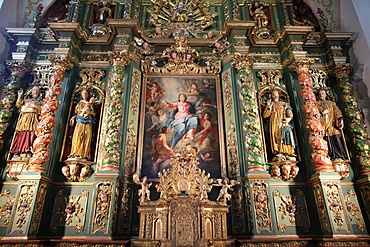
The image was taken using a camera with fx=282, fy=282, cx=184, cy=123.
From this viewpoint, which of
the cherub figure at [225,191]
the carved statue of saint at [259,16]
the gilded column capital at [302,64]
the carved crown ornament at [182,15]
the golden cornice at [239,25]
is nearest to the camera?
the cherub figure at [225,191]

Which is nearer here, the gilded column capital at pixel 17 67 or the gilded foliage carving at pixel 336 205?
the gilded foliage carving at pixel 336 205

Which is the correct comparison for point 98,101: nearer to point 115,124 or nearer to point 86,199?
point 115,124

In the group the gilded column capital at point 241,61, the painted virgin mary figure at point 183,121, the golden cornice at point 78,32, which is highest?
the golden cornice at point 78,32

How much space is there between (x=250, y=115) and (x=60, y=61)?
539 cm

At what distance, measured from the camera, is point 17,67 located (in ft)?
26.5

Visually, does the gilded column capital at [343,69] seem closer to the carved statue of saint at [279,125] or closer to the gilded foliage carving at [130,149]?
the carved statue of saint at [279,125]

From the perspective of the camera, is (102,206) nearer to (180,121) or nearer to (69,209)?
(69,209)

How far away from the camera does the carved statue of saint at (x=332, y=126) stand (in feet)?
24.1

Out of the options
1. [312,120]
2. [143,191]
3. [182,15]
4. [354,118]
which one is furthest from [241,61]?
[143,191]

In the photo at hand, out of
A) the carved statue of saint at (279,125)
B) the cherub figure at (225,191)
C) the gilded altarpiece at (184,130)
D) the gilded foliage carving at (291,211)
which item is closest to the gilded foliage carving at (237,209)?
the gilded altarpiece at (184,130)

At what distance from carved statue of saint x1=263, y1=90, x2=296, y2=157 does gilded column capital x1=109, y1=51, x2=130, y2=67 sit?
4.19m

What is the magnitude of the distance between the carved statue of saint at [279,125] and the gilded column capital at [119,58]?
13.8ft

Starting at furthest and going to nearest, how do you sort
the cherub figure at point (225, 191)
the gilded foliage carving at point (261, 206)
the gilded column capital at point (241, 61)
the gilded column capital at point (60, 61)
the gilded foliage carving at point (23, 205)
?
1. the gilded column capital at point (241, 61)
2. the gilded column capital at point (60, 61)
3. the cherub figure at point (225, 191)
4. the gilded foliage carving at point (261, 206)
5. the gilded foliage carving at point (23, 205)

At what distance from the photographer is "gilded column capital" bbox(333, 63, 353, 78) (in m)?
8.25
